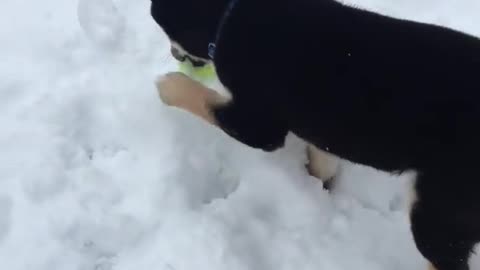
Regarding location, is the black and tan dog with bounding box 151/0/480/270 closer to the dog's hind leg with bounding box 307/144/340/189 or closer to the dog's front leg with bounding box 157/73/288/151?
the dog's front leg with bounding box 157/73/288/151

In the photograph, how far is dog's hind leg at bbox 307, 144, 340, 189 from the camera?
2.86m

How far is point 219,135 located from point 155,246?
538 mm

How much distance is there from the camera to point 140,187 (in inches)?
108

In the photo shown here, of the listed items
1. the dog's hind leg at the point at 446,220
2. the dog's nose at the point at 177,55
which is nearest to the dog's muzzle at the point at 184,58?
the dog's nose at the point at 177,55

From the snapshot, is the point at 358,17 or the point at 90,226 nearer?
the point at 358,17

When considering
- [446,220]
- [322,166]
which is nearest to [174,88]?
[322,166]

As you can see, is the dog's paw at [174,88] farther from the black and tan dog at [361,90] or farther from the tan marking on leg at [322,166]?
the tan marking on leg at [322,166]

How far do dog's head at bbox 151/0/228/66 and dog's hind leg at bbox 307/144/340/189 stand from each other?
0.52m

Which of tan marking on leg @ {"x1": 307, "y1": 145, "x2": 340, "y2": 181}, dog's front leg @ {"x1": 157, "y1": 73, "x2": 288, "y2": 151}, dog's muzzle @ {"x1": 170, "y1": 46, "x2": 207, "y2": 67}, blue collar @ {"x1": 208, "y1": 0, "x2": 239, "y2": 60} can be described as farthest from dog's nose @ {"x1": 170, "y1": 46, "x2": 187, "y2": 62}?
tan marking on leg @ {"x1": 307, "y1": 145, "x2": 340, "y2": 181}

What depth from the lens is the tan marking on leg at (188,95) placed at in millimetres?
2762

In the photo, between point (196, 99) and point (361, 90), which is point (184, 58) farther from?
point (361, 90)

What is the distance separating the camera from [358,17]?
2.43m

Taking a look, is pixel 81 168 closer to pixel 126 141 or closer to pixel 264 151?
pixel 126 141

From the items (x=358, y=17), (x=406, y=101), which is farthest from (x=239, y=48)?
(x=406, y=101)
